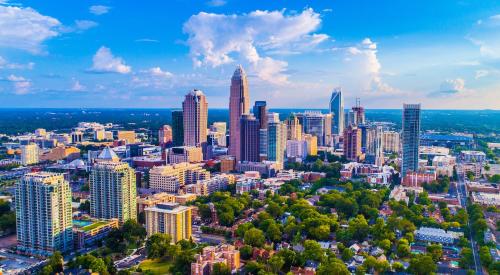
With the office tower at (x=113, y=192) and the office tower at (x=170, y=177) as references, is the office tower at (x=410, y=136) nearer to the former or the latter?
the office tower at (x=170, y=177)

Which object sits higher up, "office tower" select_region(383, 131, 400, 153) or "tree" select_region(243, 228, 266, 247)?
"office tower" select_region(383, 131, 400, 153)

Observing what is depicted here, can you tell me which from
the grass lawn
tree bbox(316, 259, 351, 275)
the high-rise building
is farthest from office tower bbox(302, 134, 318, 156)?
tree bbox(316, 259, 351, 275)

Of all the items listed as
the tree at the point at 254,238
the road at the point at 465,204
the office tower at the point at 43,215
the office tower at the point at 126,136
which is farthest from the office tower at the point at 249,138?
the office tower at the point at 126,136

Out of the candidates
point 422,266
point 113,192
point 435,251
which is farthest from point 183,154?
point 422,266

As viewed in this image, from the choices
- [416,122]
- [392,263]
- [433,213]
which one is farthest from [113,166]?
[416,122]

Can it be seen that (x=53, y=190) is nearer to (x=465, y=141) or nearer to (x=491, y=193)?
(x=491, y=193)

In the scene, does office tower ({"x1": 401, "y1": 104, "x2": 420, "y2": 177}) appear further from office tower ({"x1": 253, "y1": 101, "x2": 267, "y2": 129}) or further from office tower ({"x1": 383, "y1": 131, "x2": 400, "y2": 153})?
office tower ({"x1": 383, "y1": 131, "x2": 400, "y2": 153})
